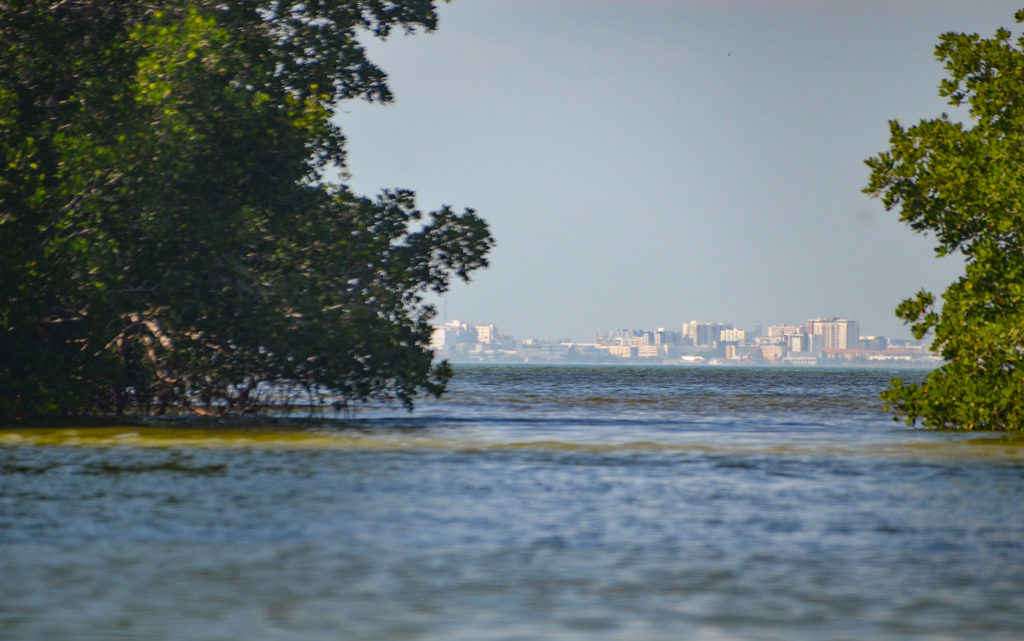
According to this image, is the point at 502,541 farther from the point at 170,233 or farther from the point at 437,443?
the point at 170,233

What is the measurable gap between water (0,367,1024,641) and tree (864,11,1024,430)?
5.87ft

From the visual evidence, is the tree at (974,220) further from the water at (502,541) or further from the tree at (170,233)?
the tree at (170,233)

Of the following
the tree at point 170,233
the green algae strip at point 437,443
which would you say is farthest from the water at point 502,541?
the tree at point 170,233

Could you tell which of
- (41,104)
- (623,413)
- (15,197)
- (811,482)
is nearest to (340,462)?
(811,482)

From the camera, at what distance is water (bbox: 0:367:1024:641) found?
1119cm

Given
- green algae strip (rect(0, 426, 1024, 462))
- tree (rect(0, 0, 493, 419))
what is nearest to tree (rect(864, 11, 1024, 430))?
green algae strip (rect(0, 426, 1024, 462))

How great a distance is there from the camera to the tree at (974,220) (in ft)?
104

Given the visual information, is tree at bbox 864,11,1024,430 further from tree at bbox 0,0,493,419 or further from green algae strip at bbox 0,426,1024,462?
tree at bbox 0,0,493,419

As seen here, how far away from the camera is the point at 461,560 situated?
1418 cm

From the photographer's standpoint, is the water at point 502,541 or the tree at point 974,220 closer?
the water at point 502,541

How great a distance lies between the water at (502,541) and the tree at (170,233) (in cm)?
359

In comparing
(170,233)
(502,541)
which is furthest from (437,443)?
(502,541)

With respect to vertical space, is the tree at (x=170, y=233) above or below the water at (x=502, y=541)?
above

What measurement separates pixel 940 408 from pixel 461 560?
2158 centimetres
